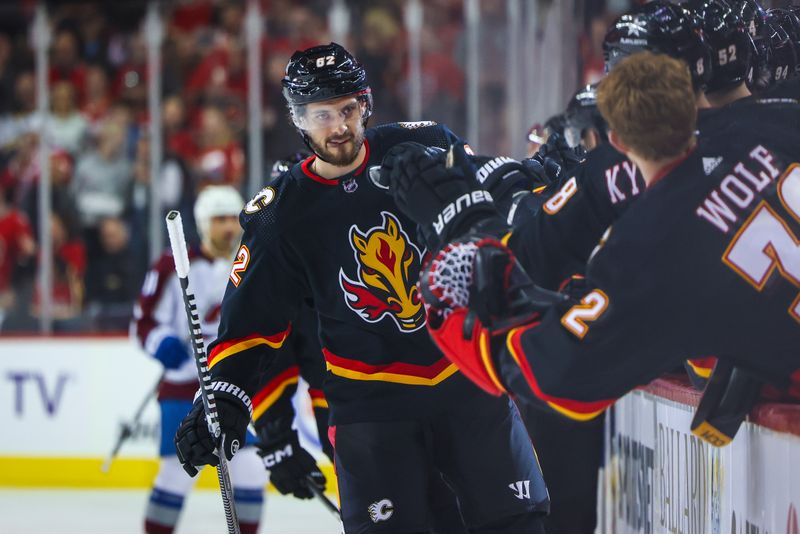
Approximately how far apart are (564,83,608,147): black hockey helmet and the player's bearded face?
0.77 meters

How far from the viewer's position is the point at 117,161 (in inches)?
287

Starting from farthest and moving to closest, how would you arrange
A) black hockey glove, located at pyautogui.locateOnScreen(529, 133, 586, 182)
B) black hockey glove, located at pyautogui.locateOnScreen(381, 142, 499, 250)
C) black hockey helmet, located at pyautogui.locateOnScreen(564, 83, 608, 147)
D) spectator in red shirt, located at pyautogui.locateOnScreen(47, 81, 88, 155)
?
spectator in red shirt, located at pyautogui.locateOnScreen(47, 81, 88, 155), black hockey helmet, located at pyautogui.locateOnScreen(564, 83, 608, 147), black hockey glove, located at pyautogui.locateOnScreen(529, 133, 586, 182), black hockey glove, located at pyautogui.locateOnScreen(381, 142, 499, 250)

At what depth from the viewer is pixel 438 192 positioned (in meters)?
2.12

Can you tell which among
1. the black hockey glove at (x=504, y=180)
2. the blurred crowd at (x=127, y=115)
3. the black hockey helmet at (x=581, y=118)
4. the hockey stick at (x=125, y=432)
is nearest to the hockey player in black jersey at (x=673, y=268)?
the black hockey glove at (x=504, y=180)

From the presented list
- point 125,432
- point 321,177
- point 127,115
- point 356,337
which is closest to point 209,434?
point 356,337

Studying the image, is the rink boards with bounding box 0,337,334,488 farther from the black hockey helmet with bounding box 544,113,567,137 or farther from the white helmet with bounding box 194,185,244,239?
the black hockey helmet with bounding box 544,113,567,137

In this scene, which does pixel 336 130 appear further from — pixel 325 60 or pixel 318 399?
pixel 318 399

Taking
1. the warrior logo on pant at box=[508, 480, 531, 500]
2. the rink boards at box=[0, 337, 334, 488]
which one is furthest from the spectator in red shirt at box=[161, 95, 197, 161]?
the warrior logo on pant at box=[508, 480, 531, 500]

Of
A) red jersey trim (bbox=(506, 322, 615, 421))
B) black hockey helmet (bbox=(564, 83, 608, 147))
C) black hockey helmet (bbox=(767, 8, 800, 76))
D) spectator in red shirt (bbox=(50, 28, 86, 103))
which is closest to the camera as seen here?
red jersey trim (bbox=(506, 322, 615, 421))

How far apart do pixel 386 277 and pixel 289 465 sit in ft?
3.81

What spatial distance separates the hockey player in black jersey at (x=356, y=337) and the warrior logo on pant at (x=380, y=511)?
0.5 inches

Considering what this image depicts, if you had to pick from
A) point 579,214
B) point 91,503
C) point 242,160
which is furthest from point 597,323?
point 242,160

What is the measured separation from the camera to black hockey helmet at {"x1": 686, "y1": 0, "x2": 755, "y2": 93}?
237 cm

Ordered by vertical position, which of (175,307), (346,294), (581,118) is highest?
(581,118)
